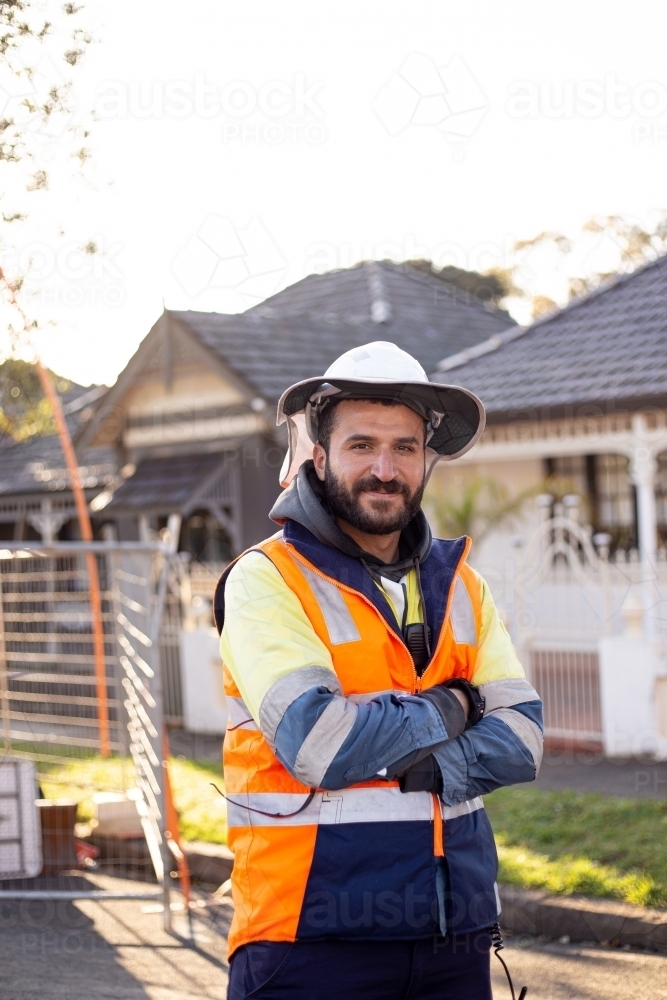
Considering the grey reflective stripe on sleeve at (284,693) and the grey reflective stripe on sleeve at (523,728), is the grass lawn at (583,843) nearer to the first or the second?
the grey reflective stripe on sleeve at (523,728)

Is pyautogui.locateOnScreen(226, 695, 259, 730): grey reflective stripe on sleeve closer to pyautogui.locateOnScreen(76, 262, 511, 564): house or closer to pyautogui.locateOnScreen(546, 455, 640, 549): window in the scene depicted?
pyautogui.locateOnScreen(76, 262, 511, 564): house

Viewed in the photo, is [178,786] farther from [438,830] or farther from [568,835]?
[438,830]

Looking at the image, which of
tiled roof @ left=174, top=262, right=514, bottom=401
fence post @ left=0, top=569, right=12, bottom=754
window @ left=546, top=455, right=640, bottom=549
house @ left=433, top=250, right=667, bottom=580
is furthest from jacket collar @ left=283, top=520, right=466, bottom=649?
window @ left=546, top=455, right=640, bottom=549

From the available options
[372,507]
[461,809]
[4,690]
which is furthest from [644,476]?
[461,809]

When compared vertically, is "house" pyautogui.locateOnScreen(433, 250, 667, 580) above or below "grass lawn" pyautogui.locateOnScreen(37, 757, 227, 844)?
above

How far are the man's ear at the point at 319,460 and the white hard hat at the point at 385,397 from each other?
4 centimetres

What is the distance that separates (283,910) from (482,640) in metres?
0.84

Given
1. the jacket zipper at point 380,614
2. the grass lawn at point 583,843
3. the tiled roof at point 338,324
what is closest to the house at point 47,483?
the tiled roof at point 338,324

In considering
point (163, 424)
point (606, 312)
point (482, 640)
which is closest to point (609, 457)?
point (606, 312)

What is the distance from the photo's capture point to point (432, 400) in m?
3.15

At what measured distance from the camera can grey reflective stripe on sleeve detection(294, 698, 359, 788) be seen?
2588mm

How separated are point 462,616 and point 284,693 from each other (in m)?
0.57

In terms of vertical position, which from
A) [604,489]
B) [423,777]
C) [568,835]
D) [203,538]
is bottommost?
[568,835]

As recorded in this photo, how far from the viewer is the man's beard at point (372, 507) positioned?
295cm
